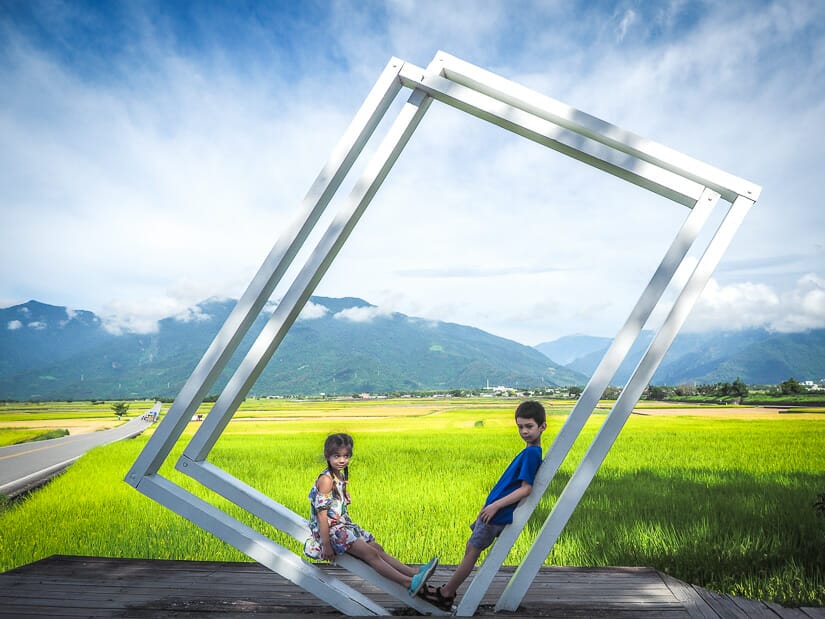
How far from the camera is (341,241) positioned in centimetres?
349

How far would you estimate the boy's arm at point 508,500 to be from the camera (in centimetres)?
321

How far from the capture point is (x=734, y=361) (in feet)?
133

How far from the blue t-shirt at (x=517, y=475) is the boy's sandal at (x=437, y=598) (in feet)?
1.69

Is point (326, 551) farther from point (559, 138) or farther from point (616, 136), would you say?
point (616, 136)

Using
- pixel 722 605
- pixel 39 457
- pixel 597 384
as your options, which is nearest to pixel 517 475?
pixel 597 384

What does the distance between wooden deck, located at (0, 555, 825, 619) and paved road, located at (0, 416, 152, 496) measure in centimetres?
576

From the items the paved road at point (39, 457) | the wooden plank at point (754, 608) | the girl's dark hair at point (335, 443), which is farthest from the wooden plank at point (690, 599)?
the paved road at point (39, 457)

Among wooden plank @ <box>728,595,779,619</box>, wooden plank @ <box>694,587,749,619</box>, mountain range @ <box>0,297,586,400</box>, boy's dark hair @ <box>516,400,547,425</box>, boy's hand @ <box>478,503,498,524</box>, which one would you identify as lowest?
mountain range @ <box>0,297,586,400</box>

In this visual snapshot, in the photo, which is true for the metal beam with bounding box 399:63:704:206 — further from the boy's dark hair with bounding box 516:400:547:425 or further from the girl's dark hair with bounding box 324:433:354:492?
the girl's dark hair with bounding box 324:433:354:492

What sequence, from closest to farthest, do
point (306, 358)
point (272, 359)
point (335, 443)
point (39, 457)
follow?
1. point (335, 443)
2. point (39, 457)
3. point (272, 359)
4. point (306, 358)

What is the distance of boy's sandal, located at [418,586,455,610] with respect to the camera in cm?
341

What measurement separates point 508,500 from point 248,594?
177cm

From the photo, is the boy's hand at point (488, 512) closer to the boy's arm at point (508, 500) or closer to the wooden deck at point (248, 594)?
the boy's arm at point (508, 500)

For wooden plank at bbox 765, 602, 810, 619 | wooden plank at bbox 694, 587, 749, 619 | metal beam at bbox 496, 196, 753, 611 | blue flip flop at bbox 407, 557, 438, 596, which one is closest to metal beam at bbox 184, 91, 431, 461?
blue flip flop at bbox 407, 557, 438, 596
